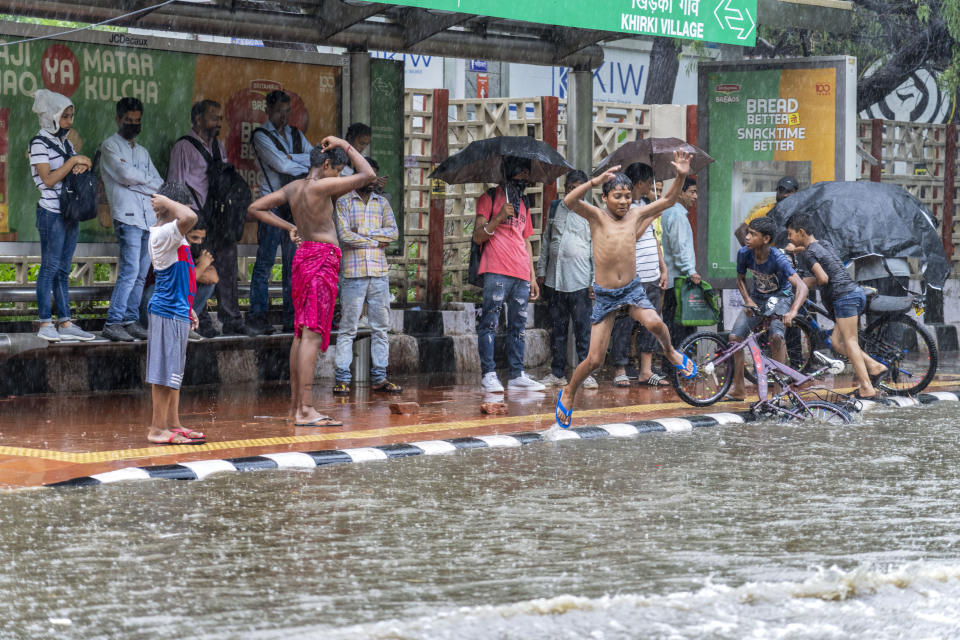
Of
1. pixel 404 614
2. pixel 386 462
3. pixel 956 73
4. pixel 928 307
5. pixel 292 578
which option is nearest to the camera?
pixel 404 614

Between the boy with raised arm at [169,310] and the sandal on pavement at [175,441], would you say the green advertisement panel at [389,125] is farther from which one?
the sandal on pavement at [175,441]

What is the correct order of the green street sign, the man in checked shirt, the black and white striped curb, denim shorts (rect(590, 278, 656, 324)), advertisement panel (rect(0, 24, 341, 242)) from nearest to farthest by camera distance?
the black and white striped curb
denim shorts (rect(590, 278, 656, 324))
the green street sign
the man in checked shirt
advertisement panel (rect(0, 24, 341, 242))

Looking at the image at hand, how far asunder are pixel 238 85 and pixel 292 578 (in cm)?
848

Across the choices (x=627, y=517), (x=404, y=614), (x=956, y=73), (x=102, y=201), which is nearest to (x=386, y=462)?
(x=627, y=517)

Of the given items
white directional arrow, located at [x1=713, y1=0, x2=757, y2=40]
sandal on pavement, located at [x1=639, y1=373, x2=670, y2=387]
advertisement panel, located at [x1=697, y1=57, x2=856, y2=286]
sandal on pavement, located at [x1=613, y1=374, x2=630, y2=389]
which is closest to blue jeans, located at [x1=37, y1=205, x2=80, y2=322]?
sandal on pavement, located at [x1=613, y1=374, x2=630, y2=389]

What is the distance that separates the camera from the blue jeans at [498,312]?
12.4 meters

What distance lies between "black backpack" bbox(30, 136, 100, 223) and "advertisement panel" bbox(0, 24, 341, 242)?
67 cm

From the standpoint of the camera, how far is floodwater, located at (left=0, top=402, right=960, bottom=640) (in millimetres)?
5168

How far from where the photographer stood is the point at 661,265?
13.1 metres

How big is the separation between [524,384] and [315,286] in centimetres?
321

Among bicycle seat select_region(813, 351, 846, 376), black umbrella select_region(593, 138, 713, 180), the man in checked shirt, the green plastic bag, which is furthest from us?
black umbrella select_region(593, 138, 713, 180)

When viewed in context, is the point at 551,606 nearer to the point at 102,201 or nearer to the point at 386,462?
the point at 386,462

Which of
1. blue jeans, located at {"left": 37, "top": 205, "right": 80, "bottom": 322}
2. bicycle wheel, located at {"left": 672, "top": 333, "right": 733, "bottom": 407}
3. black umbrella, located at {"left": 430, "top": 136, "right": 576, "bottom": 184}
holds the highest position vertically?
black umbrella, located at {"left": 430, "top": 136, "right": 576, "bottom": 184}

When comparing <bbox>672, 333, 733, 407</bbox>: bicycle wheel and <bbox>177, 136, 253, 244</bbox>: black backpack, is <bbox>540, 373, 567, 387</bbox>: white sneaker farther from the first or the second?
<bbox>177, 136, 253, 244</bbox>: black backpack
